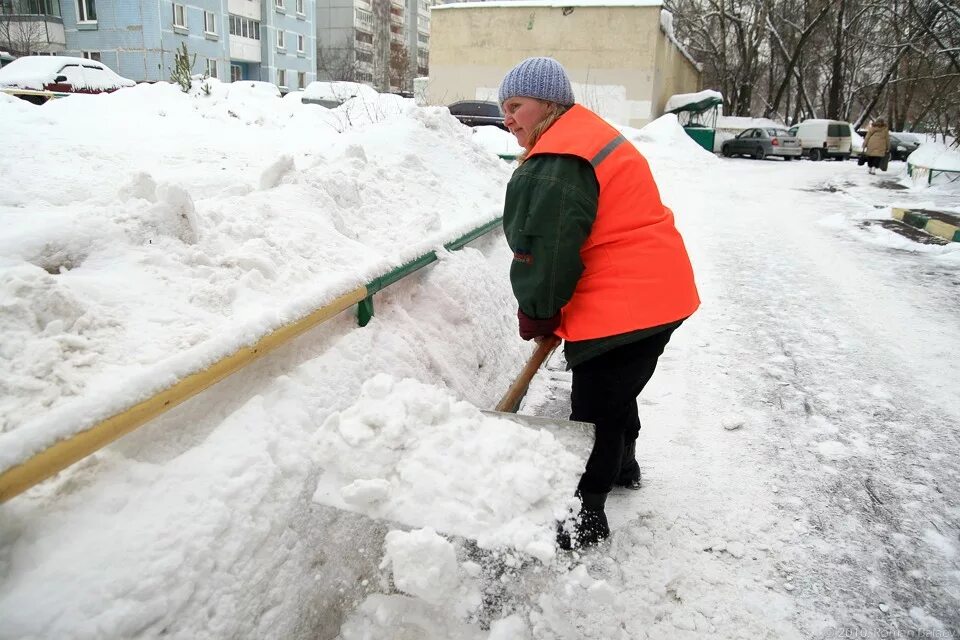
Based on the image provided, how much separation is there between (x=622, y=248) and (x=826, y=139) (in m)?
30.0

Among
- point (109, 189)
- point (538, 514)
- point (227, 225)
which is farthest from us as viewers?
point (109, 189)

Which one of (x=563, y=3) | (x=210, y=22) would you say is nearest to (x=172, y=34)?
(x=210, y=22)

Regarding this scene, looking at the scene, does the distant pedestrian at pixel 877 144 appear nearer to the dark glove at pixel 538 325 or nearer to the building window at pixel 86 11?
the dark glove at pixel 538 325

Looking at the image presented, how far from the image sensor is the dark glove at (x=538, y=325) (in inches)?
88.5

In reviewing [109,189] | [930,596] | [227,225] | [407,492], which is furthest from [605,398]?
[109,189]

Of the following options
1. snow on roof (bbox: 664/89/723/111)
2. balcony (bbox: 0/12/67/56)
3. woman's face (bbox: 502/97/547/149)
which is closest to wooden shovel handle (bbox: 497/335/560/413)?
woman's face (bbox: 502/97/547/149)

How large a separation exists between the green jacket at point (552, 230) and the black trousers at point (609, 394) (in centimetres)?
10

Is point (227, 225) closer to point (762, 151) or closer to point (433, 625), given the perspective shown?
point (433, 625)

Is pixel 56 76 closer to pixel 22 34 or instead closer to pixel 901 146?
pixel 22 34

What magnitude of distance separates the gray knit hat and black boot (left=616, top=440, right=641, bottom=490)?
1415 millimetres

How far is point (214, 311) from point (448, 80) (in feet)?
88.4

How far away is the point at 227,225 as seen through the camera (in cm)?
280

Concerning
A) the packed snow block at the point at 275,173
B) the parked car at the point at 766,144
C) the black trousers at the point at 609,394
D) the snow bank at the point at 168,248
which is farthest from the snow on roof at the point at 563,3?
the black trousers at the point at 609,394

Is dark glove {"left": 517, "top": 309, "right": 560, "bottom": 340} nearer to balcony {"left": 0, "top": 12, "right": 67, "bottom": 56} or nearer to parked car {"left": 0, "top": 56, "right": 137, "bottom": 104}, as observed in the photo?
parked car {"left": 0, "top": 56, "right": 137, "bottom": 104}
